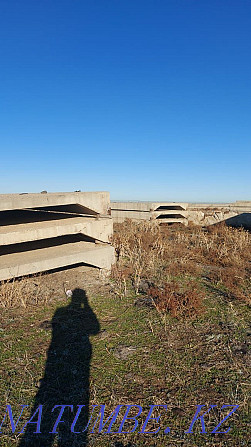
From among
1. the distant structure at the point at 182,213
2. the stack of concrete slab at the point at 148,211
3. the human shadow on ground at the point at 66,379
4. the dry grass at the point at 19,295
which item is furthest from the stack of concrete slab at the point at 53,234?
the distant structure at the point at 182,213

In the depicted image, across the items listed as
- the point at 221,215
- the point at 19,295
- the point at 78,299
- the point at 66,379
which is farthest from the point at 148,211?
the point at 66,379

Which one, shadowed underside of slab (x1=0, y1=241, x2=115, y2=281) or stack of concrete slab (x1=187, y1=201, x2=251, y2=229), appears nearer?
shadowed underside of slab (x1=0, y1=241, x2=115, y2=281)

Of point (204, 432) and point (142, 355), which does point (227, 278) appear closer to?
point (142, 355)

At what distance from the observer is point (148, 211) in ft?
36.3

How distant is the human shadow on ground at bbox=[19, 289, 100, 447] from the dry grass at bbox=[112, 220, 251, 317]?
1.06 metres

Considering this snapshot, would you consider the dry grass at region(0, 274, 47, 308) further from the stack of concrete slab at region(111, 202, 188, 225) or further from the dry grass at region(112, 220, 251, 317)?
the stack of concrete slab at region(111, 202, 188, 225)

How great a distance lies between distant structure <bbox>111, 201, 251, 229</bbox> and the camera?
1092 cm

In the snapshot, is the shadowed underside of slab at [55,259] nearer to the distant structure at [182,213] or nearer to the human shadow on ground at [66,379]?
the human shadow on ground at [66,379]

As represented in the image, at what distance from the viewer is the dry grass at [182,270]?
395 centimetres

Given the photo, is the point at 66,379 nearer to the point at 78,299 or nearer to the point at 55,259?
the point at 78,299

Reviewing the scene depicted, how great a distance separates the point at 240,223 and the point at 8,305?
9576 mm

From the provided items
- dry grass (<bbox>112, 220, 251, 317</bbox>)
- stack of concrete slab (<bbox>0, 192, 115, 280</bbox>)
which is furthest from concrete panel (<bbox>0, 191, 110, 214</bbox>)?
dry grass (<bbox>112, 220, 251, 317</bbox>)

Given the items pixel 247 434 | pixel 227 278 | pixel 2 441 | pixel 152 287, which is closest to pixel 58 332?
pixel 2 441

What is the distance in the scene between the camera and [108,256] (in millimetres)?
5457
